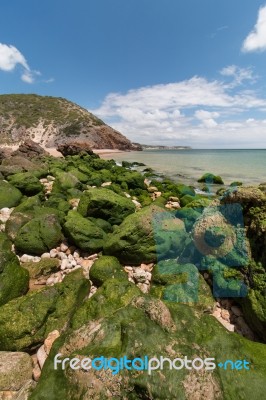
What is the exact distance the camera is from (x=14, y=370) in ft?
10.6

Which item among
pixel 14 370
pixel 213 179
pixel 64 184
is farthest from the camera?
pixel 213 179

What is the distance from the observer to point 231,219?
520 centimetres

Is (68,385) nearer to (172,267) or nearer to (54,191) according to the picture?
(172,267)

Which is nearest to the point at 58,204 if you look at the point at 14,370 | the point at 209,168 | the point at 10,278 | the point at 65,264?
the point at 65,264

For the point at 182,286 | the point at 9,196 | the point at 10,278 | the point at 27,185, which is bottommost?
the point at 182,286

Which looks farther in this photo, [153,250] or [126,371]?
[153,250]

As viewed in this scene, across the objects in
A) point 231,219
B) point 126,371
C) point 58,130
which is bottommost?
point 126,371

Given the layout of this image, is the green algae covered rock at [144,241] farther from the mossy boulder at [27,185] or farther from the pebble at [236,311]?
the mossy boulder at [27,185]

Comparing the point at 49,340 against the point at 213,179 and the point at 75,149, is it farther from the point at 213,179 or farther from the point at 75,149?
the point at 75,149

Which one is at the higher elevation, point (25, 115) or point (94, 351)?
point (25, 115)

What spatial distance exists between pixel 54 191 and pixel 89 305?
788cm

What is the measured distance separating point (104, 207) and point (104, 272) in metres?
2.95

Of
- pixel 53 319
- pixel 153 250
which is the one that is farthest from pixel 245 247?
pixel 53 319

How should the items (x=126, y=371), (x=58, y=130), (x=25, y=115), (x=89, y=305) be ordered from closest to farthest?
(x=126, y=371)
(x=89, y=305)
(x=58, y=130)
(x=25, y=115)
